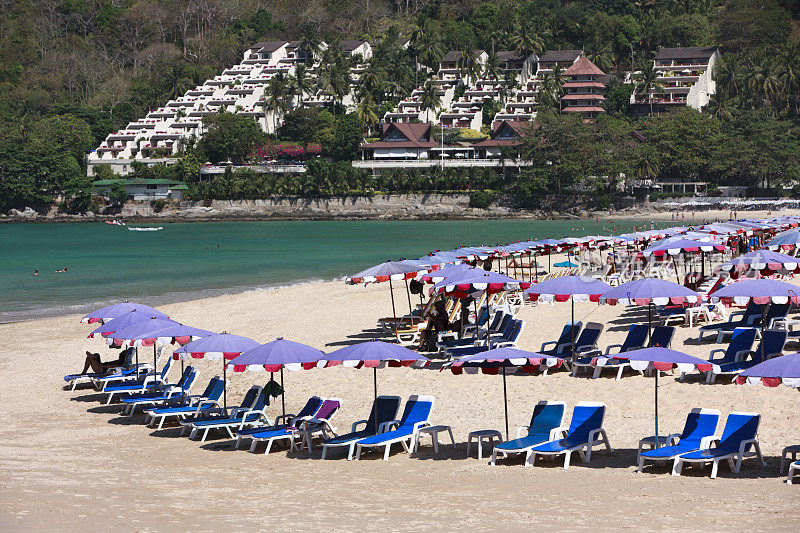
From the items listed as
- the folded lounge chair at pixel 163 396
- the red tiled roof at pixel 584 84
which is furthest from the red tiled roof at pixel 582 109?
the folded lounge chair at pixel 163 396

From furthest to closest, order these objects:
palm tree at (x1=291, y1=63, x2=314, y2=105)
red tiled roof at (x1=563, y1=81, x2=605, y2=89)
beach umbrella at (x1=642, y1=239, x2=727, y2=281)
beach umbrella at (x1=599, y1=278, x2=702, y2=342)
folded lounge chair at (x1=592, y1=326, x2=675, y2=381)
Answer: palm tree at (x1=291, y1=63, x2=314, y2=105)
red tiled roof at (x1=563, y1=81, x2=605, y2=89)
beach umbrella at (x1=642, y1=239, x2=727, y2=281)
folded lounge chair at (x1=592, y1=326, x2=675, y2=381)
beach umbrella at (x1=599, y1=278, x2=702, y2=342)

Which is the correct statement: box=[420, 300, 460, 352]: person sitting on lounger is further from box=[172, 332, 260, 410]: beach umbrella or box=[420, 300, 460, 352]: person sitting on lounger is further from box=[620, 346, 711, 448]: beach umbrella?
box=[620, 346, 711, 448]: beach umbrella

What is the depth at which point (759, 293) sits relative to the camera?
14672 mm

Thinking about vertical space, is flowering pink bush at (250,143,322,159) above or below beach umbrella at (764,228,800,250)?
above

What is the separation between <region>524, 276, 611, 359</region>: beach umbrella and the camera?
54.2ft

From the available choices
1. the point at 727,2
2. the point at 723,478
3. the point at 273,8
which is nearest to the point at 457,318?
the point at 723,478

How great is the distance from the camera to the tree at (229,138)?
109562mm

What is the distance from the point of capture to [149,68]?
486ft

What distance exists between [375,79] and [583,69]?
2411 cm

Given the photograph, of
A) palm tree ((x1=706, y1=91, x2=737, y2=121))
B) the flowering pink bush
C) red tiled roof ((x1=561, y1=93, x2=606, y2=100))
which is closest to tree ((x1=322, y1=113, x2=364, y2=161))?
the flowering pink bush

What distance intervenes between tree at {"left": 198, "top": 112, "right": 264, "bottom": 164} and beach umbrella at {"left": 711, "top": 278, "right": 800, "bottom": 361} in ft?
321

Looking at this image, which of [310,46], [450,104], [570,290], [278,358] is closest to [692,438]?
[278,358]

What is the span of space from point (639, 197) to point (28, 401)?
81709 millimetres

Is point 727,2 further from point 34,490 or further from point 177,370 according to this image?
point 34,490
